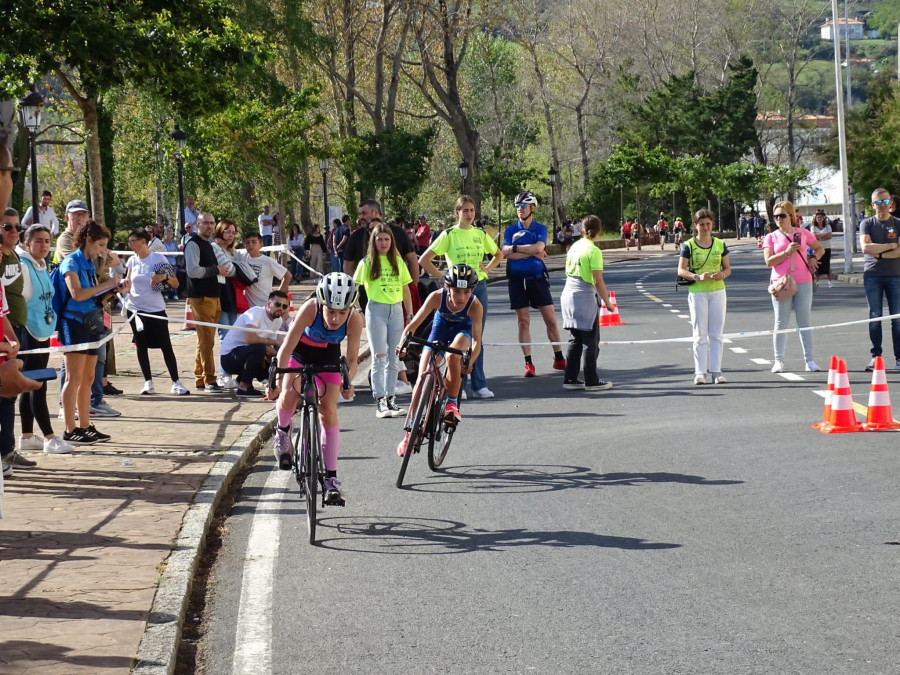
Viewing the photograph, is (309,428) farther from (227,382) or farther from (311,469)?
(227,382)

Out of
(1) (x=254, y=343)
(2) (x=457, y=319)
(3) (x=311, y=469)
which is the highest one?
(2) (x=457, y=319)

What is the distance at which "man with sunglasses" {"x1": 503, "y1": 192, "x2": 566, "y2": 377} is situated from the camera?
15.3 metres

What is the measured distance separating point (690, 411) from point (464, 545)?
5622 millimetres

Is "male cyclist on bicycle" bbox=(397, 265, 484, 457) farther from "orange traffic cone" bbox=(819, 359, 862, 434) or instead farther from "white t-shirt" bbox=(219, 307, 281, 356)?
"white t-shirt" bbox=(219, 307, 281, 356)

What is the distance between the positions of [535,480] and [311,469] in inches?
84.3

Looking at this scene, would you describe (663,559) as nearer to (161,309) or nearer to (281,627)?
(281,627)

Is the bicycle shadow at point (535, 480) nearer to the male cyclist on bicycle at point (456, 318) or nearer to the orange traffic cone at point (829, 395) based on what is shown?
the male cyclist on bicycle at point (456, 318)

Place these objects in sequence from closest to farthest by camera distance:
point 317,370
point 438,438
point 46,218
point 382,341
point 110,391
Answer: point 317,370 → point 438,438 → point 382,341 → point 110,391 → point 46,218

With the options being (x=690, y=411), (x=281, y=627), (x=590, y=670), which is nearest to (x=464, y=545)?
(x=281, y=627)

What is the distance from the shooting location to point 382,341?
12.8m

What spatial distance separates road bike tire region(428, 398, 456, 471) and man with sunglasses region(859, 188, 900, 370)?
23.4 feet

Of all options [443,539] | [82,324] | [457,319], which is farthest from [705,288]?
[443,539]

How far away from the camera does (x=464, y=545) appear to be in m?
7.28

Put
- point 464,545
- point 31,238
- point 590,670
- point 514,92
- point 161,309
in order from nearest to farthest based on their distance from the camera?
point 590,670, point 464,545, point 31,238, point 161,309, point 514,92
